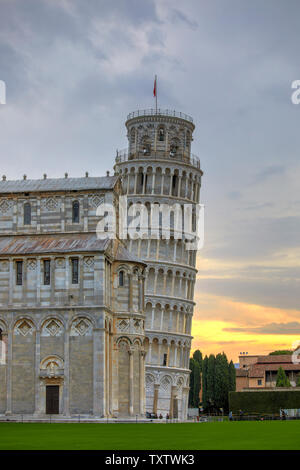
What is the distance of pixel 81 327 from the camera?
61688mm

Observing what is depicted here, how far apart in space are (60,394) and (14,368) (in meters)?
4.14

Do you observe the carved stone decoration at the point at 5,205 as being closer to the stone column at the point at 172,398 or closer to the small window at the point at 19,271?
the small window at the point at 19,271

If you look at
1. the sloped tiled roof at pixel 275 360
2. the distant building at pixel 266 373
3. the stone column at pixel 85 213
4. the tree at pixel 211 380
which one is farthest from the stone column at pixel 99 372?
the sloped tiled roof at pixel 275 360

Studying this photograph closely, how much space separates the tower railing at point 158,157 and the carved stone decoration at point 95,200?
107 feet

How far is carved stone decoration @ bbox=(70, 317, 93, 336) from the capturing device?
2421 inches

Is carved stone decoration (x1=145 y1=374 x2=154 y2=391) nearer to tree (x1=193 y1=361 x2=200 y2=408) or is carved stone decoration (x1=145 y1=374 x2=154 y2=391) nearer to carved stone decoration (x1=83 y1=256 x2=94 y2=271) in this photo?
tree (x1=193 y1=361 x2=200 y2=408)

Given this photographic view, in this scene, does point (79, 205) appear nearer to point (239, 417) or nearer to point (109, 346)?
point (109, 346)

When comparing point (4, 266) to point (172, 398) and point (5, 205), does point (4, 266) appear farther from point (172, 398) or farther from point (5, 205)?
point (172, 398)

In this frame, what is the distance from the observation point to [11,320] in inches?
2466

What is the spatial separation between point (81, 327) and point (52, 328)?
7.51 feet

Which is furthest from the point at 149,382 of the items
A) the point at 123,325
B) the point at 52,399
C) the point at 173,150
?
the point at 52,399

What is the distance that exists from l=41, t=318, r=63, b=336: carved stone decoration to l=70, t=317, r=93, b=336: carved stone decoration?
1002 millimetres
